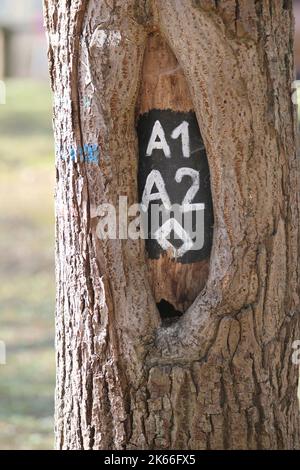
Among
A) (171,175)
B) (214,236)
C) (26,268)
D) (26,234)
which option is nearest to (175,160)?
(171,175)

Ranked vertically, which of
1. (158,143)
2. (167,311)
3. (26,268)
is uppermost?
(158,143)

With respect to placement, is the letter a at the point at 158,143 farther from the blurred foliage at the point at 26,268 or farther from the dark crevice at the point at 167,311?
the blurred foliage at the point at 26,268

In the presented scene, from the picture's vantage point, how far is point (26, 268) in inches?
341

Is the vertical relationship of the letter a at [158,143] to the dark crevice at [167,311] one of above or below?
above

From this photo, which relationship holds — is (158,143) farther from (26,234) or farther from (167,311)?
(26,234)

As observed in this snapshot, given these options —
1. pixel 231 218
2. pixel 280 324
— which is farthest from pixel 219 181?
pixel 280 324

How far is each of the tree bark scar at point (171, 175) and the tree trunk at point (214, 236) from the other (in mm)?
48

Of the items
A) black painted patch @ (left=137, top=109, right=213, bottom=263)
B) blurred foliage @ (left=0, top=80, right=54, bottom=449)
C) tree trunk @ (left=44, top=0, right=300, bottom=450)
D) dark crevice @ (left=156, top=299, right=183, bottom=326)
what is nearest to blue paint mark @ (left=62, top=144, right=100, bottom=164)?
tree trunk @ (left=44, top=0, right=300, bottom=450)

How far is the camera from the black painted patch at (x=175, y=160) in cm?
290

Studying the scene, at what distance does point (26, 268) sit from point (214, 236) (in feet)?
19.5

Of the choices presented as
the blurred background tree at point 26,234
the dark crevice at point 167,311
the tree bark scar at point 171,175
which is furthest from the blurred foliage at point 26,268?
the tree bark scar at point 171,175

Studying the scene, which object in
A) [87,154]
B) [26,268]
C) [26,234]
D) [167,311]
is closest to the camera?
[87,154]

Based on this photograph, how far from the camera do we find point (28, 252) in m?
9.14

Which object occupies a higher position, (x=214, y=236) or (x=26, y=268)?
(x=214, y=236)
